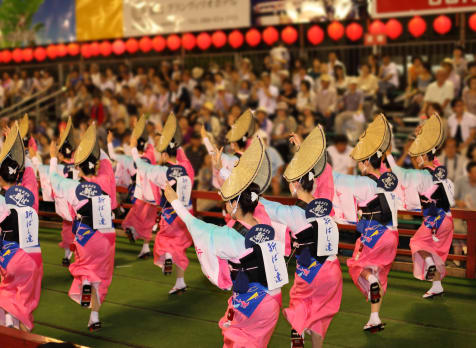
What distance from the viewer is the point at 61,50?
1742 centimetres

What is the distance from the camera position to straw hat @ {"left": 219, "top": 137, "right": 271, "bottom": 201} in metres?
4.15

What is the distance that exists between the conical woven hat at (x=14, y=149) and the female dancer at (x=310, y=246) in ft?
7.29

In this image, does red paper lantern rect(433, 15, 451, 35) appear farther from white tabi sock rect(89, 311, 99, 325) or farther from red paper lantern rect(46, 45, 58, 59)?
red paper lantern rect(46, 45, 58, 59)

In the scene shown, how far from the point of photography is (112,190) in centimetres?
675

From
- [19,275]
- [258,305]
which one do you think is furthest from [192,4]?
[258,305]

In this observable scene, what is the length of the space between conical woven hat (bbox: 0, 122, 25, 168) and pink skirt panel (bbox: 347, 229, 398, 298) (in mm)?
3195

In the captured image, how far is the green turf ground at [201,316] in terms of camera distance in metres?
5.98

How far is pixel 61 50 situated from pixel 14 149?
41.5 feet

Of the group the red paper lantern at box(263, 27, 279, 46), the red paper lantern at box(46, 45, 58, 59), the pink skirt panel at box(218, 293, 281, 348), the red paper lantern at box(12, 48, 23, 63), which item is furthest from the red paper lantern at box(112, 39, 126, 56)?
the pink skirt panel at box(218, 293, 281, 348)

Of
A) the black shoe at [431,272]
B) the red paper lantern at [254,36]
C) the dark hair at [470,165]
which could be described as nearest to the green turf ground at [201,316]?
the black shoe at [431,272]

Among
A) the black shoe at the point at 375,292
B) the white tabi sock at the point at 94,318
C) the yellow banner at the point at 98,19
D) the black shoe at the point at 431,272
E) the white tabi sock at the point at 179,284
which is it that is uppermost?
the yellow banner at the point at 98,19

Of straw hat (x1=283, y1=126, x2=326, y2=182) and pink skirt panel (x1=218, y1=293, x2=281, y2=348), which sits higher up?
straw hat (x1=283, y1=126, x2=326, y2=182)

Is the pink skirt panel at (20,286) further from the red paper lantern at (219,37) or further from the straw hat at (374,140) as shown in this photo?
the red paper lantern at (219,37)

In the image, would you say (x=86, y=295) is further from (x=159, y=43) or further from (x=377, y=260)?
(x=159, y=43)
